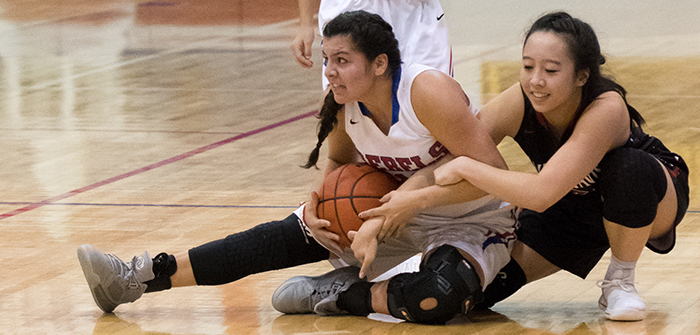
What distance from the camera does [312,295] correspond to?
2648 millimetres

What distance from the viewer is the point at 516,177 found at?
2404 millimetres

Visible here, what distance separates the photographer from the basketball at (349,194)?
8.32ft

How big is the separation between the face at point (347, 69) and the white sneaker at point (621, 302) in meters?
0.83

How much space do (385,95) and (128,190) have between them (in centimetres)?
205

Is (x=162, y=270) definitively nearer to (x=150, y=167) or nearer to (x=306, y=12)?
(x=306, y=12)

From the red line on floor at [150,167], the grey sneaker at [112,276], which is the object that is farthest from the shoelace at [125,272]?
the red line on floor at [150,167]

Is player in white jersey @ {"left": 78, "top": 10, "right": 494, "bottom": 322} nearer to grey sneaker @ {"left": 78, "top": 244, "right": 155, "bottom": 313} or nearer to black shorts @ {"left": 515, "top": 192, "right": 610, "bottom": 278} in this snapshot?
grey sneaker @ {"left": 78, "top": 244, "right": 155, "bottom": 313}

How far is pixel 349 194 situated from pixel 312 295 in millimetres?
308

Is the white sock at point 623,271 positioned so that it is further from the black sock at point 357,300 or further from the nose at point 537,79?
the black sock at point 357,300

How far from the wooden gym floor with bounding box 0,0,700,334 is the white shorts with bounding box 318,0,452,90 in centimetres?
60

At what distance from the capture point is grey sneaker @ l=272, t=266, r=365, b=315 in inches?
103

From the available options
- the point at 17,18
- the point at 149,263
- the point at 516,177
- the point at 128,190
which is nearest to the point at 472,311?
the point at 516,177

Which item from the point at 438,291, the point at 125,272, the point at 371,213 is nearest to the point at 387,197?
the point at 371,213

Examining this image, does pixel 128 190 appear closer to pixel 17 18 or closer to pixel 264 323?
pixel 264 323
